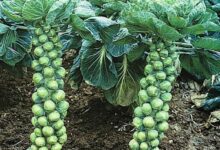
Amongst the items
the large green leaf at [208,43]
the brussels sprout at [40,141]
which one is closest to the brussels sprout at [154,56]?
the large green leaf at [208,43]

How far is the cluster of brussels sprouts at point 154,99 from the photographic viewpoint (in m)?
1.91

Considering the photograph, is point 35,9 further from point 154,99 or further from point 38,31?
point 154,99

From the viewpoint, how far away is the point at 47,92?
196cm

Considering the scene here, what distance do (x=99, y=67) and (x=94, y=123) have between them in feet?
1.67

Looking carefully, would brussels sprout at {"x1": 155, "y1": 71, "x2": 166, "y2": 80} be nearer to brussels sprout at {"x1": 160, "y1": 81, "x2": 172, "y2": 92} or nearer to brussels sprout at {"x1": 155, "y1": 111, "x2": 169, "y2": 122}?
brussels sprout at {"x1": 160, "y1": 81, "x2": 172, "y2": 92}

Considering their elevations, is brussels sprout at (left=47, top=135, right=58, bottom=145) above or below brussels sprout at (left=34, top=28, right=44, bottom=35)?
below

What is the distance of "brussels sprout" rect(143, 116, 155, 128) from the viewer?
1.89 m

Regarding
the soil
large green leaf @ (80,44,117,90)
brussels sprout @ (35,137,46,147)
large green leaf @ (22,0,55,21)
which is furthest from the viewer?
the soil

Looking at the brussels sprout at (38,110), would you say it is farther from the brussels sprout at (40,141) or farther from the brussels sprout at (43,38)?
the brussels sprout at (43,38)

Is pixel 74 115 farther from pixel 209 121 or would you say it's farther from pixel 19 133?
pixel 209 121

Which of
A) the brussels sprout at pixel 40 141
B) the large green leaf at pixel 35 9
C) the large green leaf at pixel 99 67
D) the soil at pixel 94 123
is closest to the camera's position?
the large green leaf at pixel 35 9

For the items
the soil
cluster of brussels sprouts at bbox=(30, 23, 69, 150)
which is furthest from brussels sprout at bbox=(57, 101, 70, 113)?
the soil

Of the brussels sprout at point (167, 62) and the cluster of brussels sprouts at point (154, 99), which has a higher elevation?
the brussels sprout at point (167, 62)

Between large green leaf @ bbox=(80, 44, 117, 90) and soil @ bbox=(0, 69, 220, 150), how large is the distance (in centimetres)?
40
